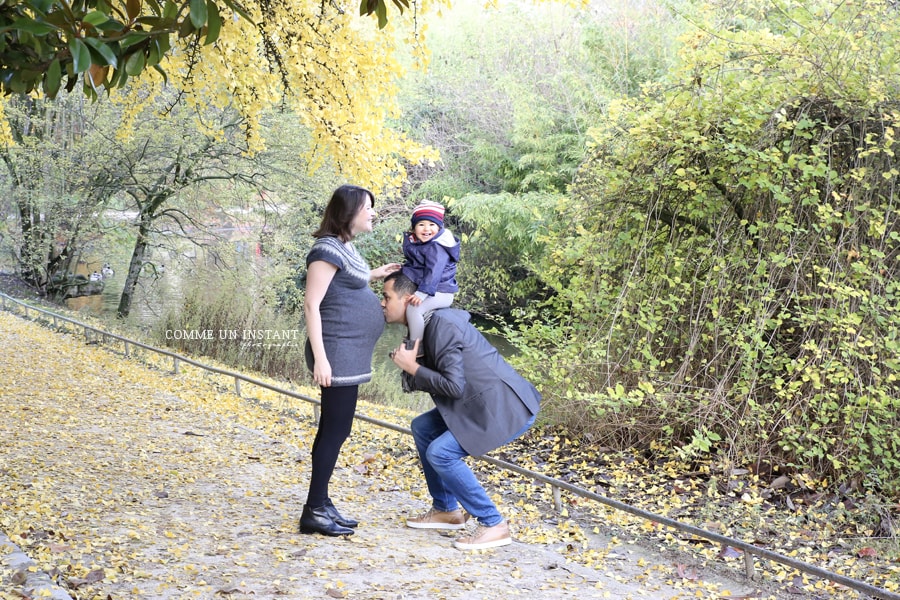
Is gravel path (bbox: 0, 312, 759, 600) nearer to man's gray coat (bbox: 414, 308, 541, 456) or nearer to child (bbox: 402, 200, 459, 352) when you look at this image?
man's gray coat (bbox: 414, 308, 541, 456)

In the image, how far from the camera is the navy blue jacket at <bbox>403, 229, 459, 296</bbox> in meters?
3.95

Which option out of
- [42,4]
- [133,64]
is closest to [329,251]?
[133,64]

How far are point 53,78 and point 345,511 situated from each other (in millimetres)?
2837

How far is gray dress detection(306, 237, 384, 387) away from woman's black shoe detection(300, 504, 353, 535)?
2.21 ft

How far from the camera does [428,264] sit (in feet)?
13.0

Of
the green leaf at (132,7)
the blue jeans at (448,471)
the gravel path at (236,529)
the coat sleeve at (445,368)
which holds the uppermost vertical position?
the green leaf at (132,7)

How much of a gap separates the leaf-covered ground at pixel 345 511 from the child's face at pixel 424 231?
148cm

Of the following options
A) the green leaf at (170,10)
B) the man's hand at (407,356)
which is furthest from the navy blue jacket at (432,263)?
the green leaf at (170,10)

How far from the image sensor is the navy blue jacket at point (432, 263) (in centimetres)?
395

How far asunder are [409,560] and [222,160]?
13.4 m

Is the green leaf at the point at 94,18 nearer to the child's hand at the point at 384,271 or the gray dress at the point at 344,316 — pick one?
the gray dress at the point at 344,316

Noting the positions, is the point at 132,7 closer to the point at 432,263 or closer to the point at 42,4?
the point at 42,4

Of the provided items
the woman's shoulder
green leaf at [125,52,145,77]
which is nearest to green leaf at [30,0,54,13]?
green leaf at [125,52,145,77]

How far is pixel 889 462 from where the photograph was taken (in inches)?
215
